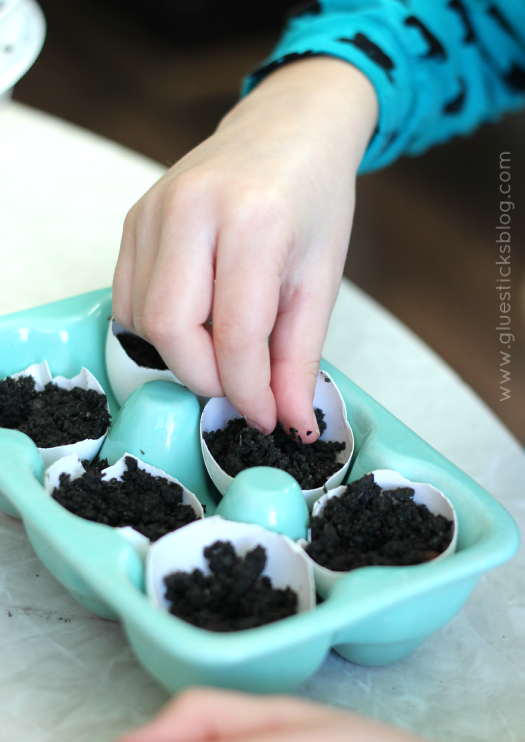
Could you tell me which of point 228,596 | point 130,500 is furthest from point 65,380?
point 228,596

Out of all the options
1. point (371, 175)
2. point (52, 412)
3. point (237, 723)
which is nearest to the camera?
point (237, 723)

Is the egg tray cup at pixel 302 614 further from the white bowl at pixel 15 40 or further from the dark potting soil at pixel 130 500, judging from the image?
the white bowl at pixel 15 40

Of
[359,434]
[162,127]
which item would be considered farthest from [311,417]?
[162,127]

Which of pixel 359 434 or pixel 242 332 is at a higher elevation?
pixel 242 332

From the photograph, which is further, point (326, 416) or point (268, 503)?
point (326, 416)

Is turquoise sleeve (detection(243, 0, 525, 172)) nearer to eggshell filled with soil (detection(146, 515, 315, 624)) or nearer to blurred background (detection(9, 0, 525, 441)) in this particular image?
blurred background (detection(9, 0, 525, 441))

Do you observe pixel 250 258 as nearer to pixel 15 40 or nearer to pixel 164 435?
pixel 164 435

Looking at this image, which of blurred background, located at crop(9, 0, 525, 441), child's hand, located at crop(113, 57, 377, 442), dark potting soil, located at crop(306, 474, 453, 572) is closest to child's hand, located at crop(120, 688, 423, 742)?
dark potting soil, located at crop(306, 474, 453, 572)

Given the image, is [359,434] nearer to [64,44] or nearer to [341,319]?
[341,319]
